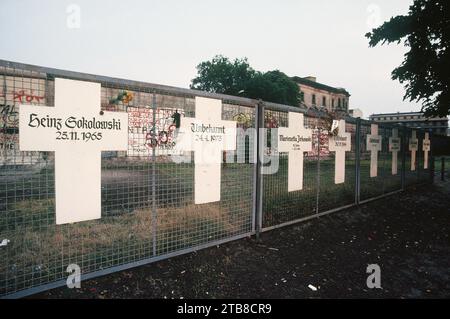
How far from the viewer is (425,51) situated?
10.2 meters

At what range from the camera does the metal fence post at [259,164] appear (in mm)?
4754

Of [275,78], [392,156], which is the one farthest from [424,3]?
[275,78]

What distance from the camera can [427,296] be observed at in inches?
131

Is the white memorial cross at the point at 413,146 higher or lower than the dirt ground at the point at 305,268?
higher

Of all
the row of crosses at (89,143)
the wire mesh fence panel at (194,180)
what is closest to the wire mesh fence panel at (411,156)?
the wire mesh fence panel at (194,180)

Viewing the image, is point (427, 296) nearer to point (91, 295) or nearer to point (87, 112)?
point (91, 295)

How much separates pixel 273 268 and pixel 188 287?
1213 mm

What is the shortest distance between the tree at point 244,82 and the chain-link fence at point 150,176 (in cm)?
2904

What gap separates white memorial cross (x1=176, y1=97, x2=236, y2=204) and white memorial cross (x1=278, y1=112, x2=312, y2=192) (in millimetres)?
1142

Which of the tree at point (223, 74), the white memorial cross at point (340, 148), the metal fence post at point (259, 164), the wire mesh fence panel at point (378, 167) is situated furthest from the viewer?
the tree at point (223, 74)

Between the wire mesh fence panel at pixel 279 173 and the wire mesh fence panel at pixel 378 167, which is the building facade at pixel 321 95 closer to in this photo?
the wire mesh fence panel at pixel 378 167

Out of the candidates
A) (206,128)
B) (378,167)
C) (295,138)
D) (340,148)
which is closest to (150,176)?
(206,128)

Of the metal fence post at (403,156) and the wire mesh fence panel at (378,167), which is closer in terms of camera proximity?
the wire mesh fence panel at (378,167)

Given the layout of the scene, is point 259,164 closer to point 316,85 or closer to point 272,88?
point 272,88
